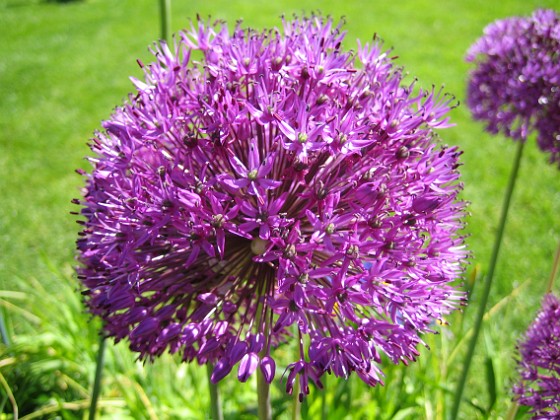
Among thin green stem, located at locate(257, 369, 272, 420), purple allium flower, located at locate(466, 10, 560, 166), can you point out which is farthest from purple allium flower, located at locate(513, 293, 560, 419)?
purple allium flower, located at locate(466, 10, 560, 166)

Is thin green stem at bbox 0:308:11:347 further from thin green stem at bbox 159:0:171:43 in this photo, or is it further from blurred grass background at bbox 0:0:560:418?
thin green stem at bbox 159:0:171:43

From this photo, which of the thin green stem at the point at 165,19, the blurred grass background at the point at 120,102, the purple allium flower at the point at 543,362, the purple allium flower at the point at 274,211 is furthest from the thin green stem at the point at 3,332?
the purple allium flower at the point at 543,362

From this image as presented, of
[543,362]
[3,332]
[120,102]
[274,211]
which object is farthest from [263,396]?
[120,102]

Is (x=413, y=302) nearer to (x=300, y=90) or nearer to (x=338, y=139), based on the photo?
(x=338, y=139)

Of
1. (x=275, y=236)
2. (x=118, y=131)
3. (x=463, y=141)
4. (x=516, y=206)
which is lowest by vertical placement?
(x=275, y=236)

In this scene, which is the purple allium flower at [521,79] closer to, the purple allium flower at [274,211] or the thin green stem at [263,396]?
the purple allium flower at [274,211]

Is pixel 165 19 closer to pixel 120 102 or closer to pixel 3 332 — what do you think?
pixel 3 332

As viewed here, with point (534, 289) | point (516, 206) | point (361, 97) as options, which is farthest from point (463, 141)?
point (361, 97)
